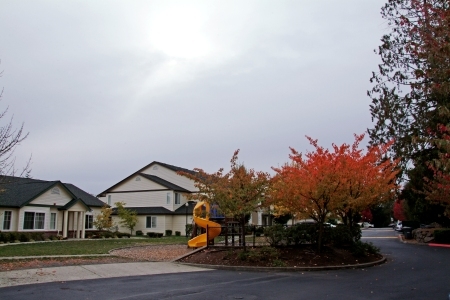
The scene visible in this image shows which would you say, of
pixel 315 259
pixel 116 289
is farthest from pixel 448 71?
pixel 315 259

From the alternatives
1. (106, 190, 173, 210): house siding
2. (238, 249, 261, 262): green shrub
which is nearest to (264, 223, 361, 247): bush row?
(238, 249, 261, 262): green shrub

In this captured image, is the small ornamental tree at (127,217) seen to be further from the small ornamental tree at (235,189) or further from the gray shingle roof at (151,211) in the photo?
the small ornamental tree at (235,189)

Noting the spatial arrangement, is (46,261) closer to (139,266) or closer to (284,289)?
(139,266)

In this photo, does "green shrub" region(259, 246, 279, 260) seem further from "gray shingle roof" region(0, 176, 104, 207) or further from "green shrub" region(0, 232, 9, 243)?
"gray shingle roof" region(0, 176, 104, 207)

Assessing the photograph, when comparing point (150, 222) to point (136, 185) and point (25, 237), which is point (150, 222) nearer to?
point (136, 185)

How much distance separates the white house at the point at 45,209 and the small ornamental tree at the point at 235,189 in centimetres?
2095

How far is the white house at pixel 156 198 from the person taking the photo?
165 feet

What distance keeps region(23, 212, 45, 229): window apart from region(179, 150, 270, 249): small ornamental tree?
22746 mm

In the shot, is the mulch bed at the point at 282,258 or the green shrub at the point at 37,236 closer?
the mulch bed at the point at 282,258

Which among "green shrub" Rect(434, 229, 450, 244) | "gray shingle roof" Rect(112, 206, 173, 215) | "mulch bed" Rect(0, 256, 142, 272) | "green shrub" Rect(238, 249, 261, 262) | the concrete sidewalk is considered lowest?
the concrete sidewalk

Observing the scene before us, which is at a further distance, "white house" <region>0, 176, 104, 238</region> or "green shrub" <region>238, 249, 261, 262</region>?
"white house" <region>0, 176, 104, 238</region>

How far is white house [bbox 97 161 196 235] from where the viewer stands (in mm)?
50281

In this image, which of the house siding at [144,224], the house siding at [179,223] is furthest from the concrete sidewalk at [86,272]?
the house siding at [179,223]

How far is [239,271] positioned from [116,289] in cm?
603
